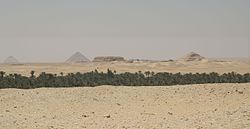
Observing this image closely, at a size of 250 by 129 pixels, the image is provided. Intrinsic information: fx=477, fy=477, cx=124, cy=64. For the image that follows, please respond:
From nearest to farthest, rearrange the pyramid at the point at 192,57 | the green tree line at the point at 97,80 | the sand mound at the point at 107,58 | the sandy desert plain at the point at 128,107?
the sandy desert plain at the point at 128,107 → the green tree line at the point at 97,80 → the pyramid at the point at 192,57 → the sand mound at the point at 107,58

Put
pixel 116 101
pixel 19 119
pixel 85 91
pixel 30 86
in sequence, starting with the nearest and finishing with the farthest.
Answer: pixel 19 119 → pixel 116 101 → pixel 85 91 → pixel 30 86

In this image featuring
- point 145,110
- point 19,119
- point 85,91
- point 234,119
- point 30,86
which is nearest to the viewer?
point 234,119

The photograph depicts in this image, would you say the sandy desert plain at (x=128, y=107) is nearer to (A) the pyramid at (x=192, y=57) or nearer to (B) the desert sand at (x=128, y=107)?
(B) the desert sand at (x=128, y=107)

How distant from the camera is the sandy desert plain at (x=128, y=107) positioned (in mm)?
15242

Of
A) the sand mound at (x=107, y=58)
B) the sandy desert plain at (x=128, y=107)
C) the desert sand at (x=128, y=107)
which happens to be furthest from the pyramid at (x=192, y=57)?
the sandy desert plain at (x=128, y=107)

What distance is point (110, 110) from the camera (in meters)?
21.1

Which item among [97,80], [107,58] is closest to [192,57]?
[107,58]

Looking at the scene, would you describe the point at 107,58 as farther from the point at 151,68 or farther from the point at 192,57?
the point at 151,68

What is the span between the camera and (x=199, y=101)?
23.5m

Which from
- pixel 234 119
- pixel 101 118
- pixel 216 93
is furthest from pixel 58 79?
pixel 234 119

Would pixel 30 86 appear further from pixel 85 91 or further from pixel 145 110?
pixel 145 110

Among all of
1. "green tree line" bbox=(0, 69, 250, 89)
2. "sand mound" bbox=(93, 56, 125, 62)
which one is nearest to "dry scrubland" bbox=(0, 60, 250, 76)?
"green tree line" bbox=(0, 69, 250, 89)

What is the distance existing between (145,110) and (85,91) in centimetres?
439

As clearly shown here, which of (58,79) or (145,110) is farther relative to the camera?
(58,79)
